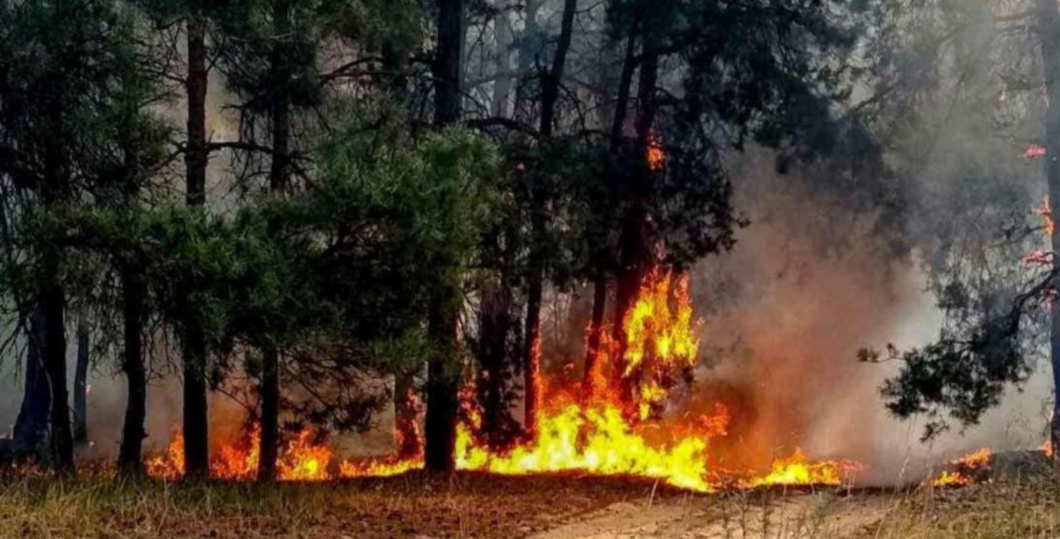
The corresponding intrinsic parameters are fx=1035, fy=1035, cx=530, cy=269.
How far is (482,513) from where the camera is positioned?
9.70 m

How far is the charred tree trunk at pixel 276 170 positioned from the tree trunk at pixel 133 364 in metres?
1.31

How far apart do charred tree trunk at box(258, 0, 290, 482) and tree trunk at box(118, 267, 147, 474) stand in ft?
4.31

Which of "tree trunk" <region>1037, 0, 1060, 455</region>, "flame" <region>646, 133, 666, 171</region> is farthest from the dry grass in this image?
"tree trunk" <region>1037, 0, 1060, 455</region>

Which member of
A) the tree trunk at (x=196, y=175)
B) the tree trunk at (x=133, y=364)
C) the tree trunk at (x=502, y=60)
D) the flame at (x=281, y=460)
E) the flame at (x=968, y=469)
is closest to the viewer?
the tree trunk at (x=133, y=364)

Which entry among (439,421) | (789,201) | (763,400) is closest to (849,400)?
(763,400)

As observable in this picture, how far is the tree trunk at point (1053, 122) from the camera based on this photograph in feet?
50.7

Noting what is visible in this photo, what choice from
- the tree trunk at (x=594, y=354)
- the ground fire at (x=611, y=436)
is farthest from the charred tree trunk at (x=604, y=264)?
the ground fire at (x=611, y=436)

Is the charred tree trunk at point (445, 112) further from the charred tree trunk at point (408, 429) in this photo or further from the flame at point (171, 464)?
the flame at point (171, 464)

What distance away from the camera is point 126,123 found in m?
10.3

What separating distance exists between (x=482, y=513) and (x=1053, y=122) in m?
11.4

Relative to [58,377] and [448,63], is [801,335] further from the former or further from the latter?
[58,377]

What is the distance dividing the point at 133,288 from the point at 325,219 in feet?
6.00

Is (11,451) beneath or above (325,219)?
beneath

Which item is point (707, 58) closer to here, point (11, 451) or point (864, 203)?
point (864, 203)
